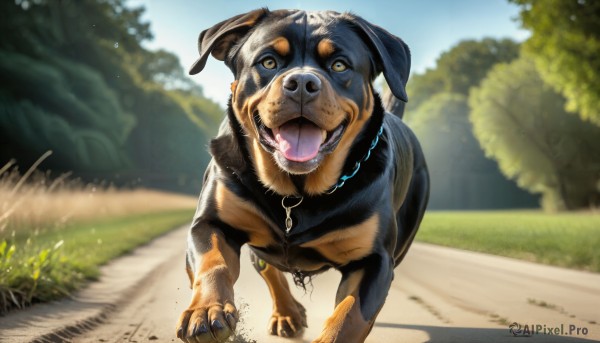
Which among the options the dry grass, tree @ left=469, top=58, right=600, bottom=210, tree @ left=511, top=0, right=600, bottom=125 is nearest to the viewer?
the dry grass

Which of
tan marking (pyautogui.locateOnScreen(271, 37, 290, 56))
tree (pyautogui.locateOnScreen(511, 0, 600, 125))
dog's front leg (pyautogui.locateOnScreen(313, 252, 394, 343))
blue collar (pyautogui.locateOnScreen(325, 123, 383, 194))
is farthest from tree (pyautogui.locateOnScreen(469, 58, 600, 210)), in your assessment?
tan marking (pyautogui.locateOnScreen(271, 37, 290, 56))

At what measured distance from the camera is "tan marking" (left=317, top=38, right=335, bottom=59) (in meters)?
3.67

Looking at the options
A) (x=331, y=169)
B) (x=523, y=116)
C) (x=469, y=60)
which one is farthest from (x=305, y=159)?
(x=469, y=60)

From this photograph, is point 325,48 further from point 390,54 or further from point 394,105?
point 394,105

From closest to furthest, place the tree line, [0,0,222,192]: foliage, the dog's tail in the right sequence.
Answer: the dog's tail < the tree line < [0,0,222,192]: foliage

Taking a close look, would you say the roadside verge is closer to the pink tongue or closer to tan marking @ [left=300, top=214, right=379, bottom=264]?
tan marking @ [left=300, top=214, right=379, bottom=264]

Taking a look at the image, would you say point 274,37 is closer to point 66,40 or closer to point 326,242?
point 326,242

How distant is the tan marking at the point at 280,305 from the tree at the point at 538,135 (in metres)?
31.8

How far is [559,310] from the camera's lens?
6.06 m

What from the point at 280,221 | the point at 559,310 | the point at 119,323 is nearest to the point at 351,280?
the point at 280,221

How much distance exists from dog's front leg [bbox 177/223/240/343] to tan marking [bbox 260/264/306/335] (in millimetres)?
1263

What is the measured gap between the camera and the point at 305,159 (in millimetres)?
3566

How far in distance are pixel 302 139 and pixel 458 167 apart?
46.7 m

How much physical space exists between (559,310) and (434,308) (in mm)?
1056
